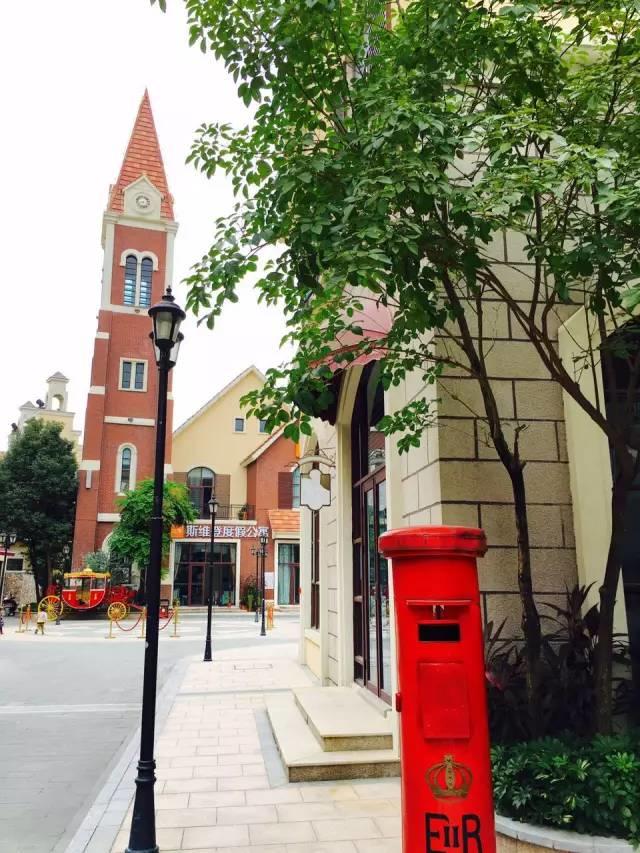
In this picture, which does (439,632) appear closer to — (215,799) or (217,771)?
(215,799)

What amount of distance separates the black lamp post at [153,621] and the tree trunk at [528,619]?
92.8 inches

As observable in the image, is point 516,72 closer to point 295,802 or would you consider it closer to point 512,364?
point 512,364

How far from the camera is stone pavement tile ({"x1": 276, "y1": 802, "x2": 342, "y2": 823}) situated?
4992 millimetres

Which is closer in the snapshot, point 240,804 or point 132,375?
point 240,804

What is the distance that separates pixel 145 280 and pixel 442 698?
38325mm

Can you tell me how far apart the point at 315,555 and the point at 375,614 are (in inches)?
181

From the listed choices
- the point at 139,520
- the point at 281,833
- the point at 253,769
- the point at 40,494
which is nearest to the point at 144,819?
the point at 281,833

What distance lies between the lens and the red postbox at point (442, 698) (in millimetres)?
3057

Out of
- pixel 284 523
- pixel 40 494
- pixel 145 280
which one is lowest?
pixel 284 523

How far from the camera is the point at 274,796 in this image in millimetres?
5539

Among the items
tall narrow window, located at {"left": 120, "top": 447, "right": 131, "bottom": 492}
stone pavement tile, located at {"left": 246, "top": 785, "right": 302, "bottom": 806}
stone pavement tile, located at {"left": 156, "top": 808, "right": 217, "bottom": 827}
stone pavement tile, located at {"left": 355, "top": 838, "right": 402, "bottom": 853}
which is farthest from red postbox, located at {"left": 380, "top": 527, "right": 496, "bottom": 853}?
tall narrow window, located at {"left": 120, "top": 447, "right": 131, "bottom": 492}

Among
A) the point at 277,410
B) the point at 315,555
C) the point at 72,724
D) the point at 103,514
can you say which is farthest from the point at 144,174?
the point at 277,410

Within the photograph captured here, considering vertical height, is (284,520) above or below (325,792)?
above

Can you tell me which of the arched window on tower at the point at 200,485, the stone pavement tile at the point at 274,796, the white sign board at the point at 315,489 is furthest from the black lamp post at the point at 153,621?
the arched window on tower at the point at 200,485
